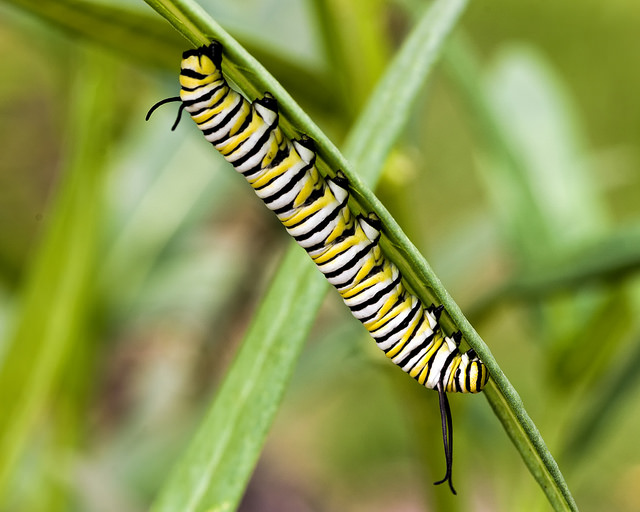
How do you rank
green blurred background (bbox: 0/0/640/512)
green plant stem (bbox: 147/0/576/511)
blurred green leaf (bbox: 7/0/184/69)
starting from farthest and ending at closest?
green blurred background (bbox: 0/0/640/512), blurred green leaf (bbox: 7/0/184/69), green plant stem (bbox: 147/0/576/511)

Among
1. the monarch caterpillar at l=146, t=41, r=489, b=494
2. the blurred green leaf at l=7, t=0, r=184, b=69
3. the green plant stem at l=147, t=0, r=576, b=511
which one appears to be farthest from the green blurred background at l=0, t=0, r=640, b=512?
the green plant stem at l=147, t=0, r=576, b=511

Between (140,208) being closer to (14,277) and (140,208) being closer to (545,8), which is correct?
(14,277)

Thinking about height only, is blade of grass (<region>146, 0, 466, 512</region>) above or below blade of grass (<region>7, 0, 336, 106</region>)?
below

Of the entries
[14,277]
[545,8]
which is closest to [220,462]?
[14,277]

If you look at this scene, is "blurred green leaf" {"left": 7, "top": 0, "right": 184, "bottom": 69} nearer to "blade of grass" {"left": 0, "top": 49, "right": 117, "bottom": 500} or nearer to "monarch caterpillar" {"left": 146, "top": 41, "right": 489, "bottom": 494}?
"monarch caterpillar" {"left": 146, "top": 41, "right": 489, "bottom": 494}

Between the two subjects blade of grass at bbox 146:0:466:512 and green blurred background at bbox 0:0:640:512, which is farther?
green blurred background at bbox 0:0:640:512

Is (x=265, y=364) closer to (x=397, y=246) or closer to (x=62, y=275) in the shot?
(x=397, y=246)

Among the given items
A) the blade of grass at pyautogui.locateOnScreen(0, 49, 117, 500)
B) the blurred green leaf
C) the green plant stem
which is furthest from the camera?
the blade of grass at pyautogui.locateOnScreen(0, 49, 117, 500)
